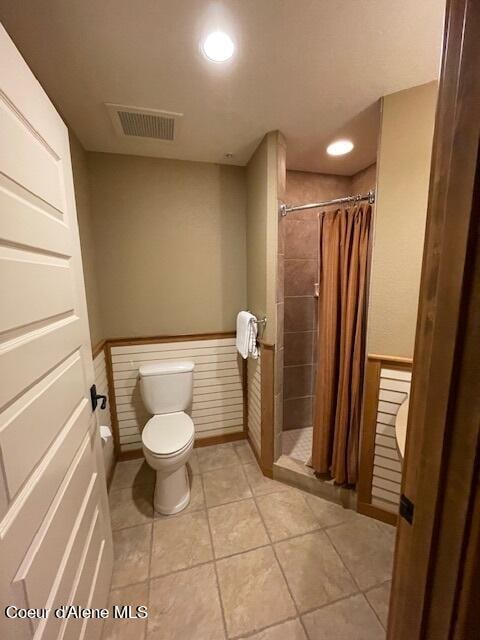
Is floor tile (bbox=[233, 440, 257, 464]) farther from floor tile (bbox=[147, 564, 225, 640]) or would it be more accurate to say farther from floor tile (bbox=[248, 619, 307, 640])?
floor tile (bbox=[248, 619, 307, 640])

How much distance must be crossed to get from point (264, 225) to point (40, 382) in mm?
1475

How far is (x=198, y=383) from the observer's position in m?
2.23

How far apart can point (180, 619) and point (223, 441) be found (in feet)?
4.09

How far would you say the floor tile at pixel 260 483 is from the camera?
185 centimetres

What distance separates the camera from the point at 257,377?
2025 mm

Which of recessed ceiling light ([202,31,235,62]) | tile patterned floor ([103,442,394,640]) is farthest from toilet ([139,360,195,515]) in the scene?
recessed ceiling light ([202,31,235,62])

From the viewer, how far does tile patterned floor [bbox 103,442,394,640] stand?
3.70 feet

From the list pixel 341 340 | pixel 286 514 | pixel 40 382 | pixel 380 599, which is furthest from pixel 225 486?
pixel 40 382

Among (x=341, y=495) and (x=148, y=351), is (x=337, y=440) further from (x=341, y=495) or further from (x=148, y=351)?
(x=148, y=351)

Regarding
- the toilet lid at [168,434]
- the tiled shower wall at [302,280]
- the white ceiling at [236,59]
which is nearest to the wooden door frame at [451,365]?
the white ceiling at [236,59]

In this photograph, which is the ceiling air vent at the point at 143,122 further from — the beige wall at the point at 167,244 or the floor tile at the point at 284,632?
the floor tile at the point at 284,632

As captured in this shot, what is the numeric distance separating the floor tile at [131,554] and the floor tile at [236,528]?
37 cm

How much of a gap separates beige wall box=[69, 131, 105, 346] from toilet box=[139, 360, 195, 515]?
0.48 m

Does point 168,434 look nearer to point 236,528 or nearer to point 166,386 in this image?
point 166,386
